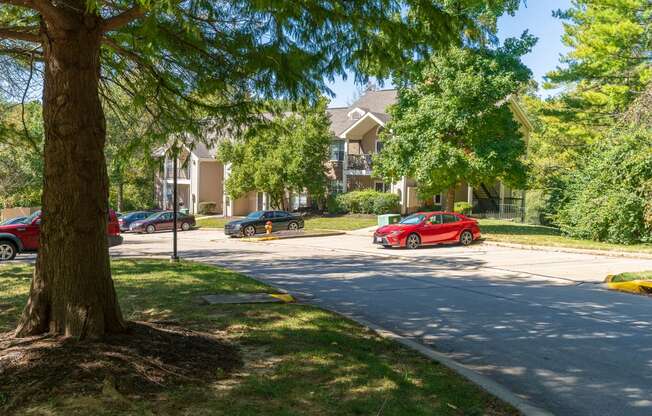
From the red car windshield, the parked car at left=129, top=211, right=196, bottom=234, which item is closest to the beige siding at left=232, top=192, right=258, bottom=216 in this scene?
the parked car at left=129, top=211, right=196, bottom=234

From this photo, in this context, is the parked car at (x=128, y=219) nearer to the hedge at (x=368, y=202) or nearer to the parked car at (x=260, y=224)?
the parked car at (x=260, y=224)

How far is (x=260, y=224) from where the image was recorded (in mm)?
31562

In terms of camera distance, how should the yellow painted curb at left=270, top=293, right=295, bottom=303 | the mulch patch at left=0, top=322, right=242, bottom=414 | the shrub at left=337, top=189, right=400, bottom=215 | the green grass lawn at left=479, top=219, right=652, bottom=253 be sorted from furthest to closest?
the shrub at left=337, top=189, right=400, bottom=215 → the green grass lawn at left=479, top=219, right=652, bottom=253 → the yellow painted curb at left=270, top=293, right=295, bottom=303 → the mulch patch at left=0, top=322, right=242, bottom=414

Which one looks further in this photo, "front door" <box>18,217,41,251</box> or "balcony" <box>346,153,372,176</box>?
"balcony" <box>346,153,372,176</box>

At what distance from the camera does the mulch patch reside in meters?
4.91

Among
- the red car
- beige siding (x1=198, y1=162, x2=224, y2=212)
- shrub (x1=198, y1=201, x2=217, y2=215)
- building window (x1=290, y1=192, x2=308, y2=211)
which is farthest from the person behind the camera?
beige siding (x1=198, y1=162, x2=224, y2=212)

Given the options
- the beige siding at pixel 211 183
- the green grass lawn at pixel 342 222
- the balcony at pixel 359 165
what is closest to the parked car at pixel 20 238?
the green grass lawn at pixel 342 222

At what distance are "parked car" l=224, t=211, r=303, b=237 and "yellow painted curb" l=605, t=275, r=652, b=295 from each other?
2067cm

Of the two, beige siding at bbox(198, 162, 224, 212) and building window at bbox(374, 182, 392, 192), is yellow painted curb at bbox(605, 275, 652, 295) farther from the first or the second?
beige siding at bbox(198, 162, 224, 212)

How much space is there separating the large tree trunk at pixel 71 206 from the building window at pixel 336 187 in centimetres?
3660

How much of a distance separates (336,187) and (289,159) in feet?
20.6

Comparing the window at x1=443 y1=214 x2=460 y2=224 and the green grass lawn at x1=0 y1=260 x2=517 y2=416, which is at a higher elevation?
the window at x1=443 y1=214 x2=460 y2=224

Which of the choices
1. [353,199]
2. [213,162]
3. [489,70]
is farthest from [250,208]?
[489,70]

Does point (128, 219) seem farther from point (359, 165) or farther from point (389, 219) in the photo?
point (389, 219)
